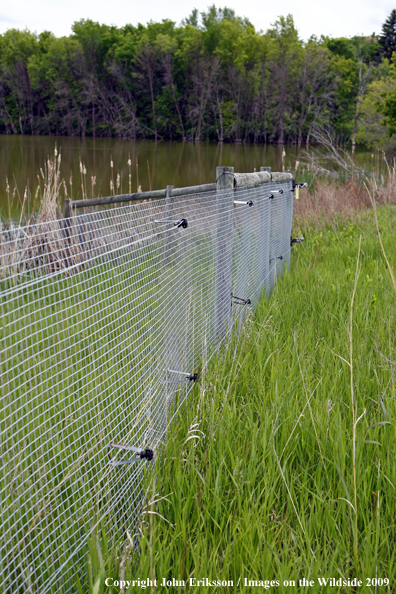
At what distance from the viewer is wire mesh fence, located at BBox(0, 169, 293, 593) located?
1367mm

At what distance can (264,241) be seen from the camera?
4488mm

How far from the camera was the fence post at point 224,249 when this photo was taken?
9.87 feet

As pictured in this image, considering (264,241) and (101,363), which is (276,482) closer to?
(101,363)

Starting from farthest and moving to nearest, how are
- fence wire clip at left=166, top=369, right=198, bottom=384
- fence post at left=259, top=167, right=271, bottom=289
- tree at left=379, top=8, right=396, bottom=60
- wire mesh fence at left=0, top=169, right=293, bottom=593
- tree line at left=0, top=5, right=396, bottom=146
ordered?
tree at left=379, top=8, right=396, bottom=60
tree line at left=0, top=5, right=396, bottom=146
fence post at left=259, top=167, right=271, bottom=289
fence wire clip at left=166, top=369, right=198, bottom=384
wire mesh fence at left=0, top=169, right=293, bottom=593

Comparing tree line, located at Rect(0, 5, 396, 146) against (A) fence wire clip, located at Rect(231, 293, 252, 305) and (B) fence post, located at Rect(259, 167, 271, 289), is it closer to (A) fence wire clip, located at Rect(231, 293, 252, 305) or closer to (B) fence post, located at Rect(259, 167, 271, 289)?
(B) fence post, located at Rect(259, 167, 271, 289)

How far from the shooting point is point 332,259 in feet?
17.7

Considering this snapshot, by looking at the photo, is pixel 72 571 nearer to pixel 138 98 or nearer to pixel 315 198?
pixel 315 198

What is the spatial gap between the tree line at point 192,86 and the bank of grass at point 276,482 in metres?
56.5

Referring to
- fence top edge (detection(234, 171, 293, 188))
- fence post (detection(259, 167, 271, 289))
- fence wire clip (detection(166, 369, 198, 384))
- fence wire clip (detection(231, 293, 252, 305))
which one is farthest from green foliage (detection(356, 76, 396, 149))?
fence wire clip (detection(166, 369, 198, 384))

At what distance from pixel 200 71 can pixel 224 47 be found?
15.4ft

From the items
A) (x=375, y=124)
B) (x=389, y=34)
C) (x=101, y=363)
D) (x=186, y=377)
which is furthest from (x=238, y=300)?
(x=389, y=34)

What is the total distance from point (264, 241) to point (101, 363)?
2.52 meters

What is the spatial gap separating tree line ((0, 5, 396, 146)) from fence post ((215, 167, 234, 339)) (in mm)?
55443

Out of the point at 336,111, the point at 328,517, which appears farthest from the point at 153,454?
the point at 336,111
